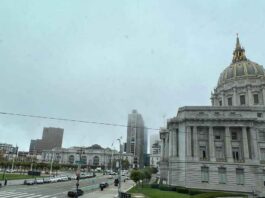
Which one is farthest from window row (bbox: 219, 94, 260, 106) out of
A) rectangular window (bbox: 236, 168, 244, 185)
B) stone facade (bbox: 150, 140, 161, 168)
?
stone facade (bbox: 150, 140, 161, 168)

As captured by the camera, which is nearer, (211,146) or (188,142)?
(211,146)

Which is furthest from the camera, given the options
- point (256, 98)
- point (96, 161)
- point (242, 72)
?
point (96, 161)

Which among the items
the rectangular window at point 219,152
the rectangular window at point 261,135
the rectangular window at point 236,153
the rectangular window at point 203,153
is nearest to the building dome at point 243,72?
the rectangular window at point 261,135

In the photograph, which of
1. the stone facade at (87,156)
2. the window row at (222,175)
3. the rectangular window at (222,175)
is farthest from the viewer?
the stone facade at (87,156)

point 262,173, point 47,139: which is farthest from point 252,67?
point 47,139

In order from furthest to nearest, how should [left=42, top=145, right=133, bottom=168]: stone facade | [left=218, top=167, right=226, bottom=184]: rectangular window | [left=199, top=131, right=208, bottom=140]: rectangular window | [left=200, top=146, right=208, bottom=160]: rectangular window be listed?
[left=42, top=145, right=133, bottom=168]: stone facade < [left=199, top=131, right=208, bottom=140]: rectangular window < [left=200, top=146, right=208, bottom=160]: rectangular window < [left=218, top=167, right=226, bottom=184]: rectangular window

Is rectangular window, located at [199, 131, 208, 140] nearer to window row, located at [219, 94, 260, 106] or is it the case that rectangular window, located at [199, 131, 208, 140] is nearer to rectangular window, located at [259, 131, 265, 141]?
rectangular window, located at [259, 131, 265, 141]

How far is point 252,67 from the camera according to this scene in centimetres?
7725

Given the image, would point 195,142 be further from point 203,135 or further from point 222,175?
point 222,175

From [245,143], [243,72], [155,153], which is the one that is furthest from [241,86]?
[155,153]

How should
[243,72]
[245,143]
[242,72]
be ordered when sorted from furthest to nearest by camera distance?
[242,72]
[243,72]
[245,143]

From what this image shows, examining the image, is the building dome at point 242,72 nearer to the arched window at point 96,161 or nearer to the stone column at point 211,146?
the stone column at point 211,146

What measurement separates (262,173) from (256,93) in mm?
26859

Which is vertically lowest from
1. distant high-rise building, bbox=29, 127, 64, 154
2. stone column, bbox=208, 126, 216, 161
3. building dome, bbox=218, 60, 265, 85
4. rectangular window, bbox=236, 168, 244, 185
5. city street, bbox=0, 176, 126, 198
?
city street, bbox=0, 176, 126, 198
